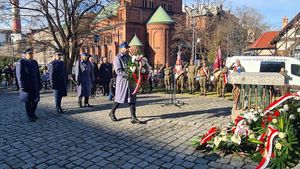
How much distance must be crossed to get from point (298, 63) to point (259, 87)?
10136mm

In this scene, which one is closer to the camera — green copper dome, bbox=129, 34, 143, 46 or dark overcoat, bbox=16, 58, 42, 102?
dark overcoat, bbox=16, 58, 42, 102

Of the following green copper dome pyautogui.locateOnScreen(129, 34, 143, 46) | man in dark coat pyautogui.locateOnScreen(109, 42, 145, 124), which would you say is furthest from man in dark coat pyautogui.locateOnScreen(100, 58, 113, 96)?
green copper dome pyautogui.locateOnScreen(129, 34, 143, 46)

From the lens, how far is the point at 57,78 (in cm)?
918

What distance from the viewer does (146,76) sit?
25.6 ft

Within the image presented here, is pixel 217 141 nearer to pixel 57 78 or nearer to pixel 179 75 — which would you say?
pixel 57 78

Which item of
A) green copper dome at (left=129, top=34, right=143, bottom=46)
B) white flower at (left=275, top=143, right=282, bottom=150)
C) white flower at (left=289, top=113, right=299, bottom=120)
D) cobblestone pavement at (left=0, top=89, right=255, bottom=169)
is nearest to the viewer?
white flower at (left=275, top=143, right=282, bottom=150)

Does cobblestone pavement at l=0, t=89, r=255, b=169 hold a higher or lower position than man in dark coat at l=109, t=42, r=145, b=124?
lower

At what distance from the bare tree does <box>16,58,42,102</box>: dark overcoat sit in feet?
43.5

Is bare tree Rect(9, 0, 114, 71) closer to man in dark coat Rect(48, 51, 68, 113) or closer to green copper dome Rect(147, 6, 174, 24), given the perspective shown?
man in dark coat Rect(48, 51, 68, 113)

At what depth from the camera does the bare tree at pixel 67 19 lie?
20.3 m

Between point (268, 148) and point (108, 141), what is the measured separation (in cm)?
322

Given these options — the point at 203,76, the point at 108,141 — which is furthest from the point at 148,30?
the point at 108,141

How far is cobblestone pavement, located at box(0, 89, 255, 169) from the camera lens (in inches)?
186

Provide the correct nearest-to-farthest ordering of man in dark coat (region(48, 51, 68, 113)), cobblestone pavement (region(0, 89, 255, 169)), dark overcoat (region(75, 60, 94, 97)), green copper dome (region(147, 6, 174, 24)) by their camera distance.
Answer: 1. cobblestone pavement (region(0, 89, 255, 169))
2. man in dark coat (region(48, 51, 68, 113))
3. dark overcoat (region(75, 60, 94, 97))
4. green copper dome (region(147, 6, 174, 24))
